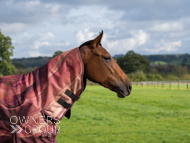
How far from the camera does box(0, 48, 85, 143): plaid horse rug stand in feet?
7.38

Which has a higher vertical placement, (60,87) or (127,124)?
(60,87)

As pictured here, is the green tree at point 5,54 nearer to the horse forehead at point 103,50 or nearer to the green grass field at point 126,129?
the green grass field at point 126,129

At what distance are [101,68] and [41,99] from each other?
2.18ft

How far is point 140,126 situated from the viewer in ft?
37.8

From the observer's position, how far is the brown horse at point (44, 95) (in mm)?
2250

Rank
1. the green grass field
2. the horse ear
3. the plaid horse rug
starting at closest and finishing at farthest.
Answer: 1. the plaid horse rug
2. the horse ear
3. the green grass field

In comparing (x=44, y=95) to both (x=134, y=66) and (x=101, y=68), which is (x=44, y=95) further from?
(x=134, y=66)

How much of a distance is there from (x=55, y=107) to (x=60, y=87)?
196 mm

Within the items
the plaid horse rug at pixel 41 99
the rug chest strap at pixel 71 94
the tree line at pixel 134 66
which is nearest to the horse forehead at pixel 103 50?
the plaid horse rug at pixel 41 99

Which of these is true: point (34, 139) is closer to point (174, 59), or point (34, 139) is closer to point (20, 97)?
point (20, 97)

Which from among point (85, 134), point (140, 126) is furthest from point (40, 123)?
point (140, 126)

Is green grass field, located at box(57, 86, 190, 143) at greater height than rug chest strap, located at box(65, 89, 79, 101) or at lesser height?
lesser

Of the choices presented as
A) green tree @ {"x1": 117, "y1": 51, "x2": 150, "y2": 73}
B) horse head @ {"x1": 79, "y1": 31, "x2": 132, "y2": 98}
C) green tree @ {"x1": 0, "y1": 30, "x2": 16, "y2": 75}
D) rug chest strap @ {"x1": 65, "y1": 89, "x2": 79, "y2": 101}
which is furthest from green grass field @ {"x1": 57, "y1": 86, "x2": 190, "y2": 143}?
green tree @ {"x1": 117, "y1": 51, "x2": 150, "y2": 73}

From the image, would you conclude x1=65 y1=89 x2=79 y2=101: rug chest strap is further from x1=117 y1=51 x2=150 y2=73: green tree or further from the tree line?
x1=117 y1=51 x2=150 y2=73: green tree
